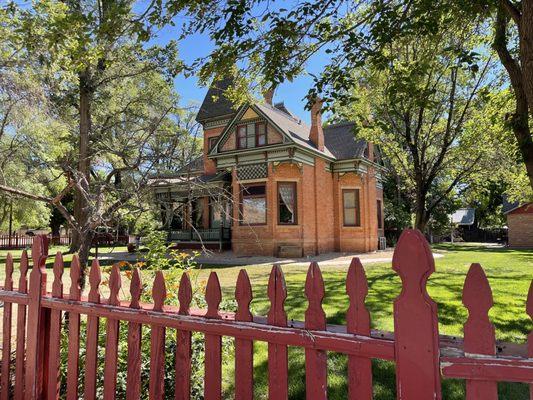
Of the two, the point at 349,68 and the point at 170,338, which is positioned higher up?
the point at 349,68

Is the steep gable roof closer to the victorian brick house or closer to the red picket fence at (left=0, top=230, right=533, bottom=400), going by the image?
the victorian brick house

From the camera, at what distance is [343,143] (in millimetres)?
23219

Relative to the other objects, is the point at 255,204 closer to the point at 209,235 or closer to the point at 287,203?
the point at 287,203

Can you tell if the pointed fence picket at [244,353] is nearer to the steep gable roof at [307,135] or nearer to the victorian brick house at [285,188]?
the victorian brick house at [285,188]

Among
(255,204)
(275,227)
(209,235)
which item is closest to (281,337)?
(275,227)

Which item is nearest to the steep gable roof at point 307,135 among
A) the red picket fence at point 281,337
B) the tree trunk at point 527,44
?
the tree trunk at point 527,44

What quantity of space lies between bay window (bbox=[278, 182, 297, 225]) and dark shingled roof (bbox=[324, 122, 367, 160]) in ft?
14.7

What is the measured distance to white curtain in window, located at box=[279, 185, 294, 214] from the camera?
19078 millimetres

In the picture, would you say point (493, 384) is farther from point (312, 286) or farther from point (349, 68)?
point (349, 68)

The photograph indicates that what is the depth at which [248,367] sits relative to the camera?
2021 mm

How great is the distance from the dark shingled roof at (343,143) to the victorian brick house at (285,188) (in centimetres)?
7

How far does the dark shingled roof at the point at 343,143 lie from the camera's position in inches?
866

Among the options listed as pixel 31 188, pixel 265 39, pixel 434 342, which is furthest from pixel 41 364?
pixel 31 188

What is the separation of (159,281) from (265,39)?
11.0 ft
